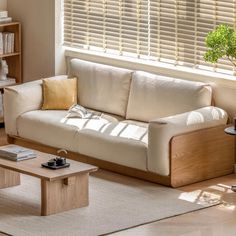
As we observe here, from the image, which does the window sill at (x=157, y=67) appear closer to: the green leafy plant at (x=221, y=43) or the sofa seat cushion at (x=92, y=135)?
the green leafy plant at (x=221, y=43)

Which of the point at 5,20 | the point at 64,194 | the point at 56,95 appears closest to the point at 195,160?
the point at 64,194

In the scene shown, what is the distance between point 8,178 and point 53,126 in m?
0.98

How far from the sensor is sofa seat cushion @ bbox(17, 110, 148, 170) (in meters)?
7.99

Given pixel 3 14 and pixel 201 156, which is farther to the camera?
pixel 3 14

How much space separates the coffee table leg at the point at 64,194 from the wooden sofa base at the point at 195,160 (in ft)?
2.76

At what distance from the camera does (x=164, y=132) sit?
7699 mm

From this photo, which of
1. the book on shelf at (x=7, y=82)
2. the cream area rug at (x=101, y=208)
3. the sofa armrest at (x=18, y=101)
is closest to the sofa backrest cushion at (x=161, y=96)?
the cream area rug at (x=101, y=208)

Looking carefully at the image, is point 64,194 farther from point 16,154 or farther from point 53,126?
point 53,126

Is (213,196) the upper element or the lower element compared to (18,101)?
lower

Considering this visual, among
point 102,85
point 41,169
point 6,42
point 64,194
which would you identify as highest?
point 6,42

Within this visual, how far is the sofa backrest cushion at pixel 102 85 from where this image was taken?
892 cm

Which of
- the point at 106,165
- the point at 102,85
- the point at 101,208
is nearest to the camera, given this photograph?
the point at 101,208

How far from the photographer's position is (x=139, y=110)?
8.71m

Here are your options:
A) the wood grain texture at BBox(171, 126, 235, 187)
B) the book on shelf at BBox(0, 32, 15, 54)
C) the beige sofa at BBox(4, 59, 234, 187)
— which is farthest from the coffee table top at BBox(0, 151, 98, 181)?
the book on shelf at BBox(0, 32, 15, 54)
